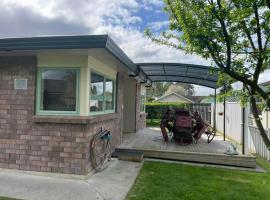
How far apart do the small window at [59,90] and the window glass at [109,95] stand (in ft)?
5.37

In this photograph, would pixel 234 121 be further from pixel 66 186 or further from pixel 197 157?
pixel 66 186

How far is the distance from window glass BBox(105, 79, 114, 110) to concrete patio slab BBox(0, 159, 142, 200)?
2105 mm

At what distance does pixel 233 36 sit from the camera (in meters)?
2.22

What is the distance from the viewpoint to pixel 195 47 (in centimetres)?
229

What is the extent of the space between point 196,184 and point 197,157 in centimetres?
204

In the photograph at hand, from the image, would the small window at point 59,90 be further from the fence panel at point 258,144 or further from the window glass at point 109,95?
the fence panel at point 258,144

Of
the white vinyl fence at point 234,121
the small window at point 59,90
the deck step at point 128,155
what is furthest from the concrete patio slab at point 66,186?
the white vinyl fence at point 234,121

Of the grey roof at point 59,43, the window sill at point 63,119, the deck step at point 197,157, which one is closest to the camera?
the grey roof at point 59,43

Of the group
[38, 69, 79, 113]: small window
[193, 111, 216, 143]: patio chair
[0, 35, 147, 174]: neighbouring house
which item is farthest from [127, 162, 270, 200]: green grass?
[193, 111, 216, 143]: patio chair

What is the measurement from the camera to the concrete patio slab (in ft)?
13.8

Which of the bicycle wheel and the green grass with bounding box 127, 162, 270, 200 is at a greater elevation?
the bicycle wheel

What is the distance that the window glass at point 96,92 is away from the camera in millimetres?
5652

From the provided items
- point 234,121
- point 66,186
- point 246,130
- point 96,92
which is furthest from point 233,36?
point 234,121

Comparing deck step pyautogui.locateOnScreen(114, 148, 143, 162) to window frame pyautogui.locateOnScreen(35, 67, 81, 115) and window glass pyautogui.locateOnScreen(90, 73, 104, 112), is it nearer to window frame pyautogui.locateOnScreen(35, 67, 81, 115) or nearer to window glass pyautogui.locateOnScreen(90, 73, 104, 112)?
window glass pyautogui.locateOnScreen(90, 73, 104, 112)
